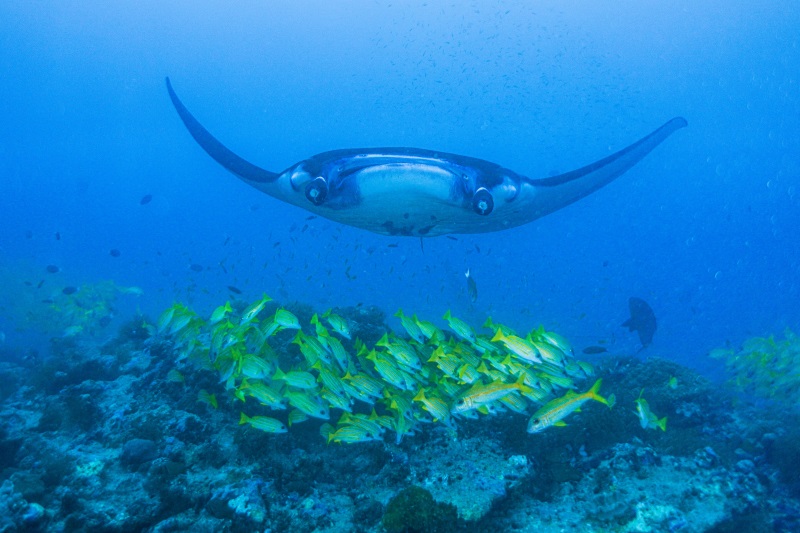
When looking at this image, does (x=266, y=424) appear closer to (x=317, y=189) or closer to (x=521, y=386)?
(x=521, y=386)

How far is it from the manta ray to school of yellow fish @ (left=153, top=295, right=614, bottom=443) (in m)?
1.50

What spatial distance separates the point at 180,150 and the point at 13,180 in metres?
50.1

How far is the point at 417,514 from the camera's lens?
3430 millimetres

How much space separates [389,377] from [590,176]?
5.33 m

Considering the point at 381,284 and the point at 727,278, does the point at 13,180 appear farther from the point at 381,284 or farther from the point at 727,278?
the point at 727,278

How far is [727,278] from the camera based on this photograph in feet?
313

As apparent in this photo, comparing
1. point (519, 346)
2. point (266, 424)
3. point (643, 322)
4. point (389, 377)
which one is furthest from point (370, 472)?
point (643, 322)

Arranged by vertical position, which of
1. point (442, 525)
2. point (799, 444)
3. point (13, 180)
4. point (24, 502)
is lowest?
point (799, 444)

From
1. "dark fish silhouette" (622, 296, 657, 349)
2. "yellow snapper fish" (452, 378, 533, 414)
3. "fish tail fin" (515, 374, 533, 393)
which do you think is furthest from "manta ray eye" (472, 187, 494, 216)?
"dark fish silhouette" (622, 296, 657, 349)

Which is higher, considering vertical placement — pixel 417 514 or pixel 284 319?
pixel 284 319

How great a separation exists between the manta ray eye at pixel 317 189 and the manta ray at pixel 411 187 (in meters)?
0.01

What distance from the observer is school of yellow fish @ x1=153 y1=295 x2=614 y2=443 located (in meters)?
4.26

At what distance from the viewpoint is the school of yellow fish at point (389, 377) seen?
4.26 meters

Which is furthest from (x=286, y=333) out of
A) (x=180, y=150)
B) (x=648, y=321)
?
(x=180, y=150)
